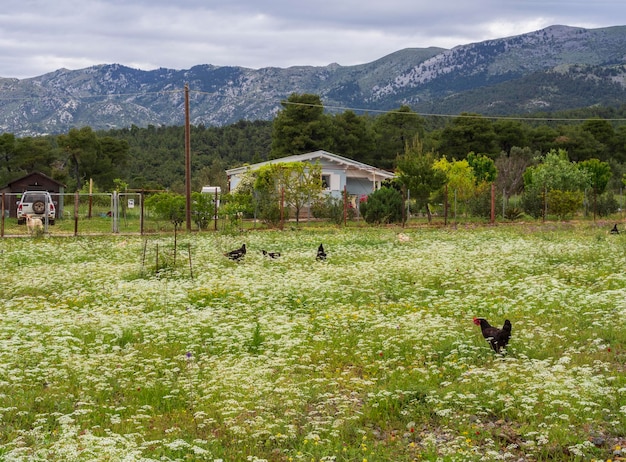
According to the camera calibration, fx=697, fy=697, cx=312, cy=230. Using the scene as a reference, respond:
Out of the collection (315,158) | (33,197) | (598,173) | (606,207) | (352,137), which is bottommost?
(606,207)

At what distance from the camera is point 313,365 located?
9.12 meters

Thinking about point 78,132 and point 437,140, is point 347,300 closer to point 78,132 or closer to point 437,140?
point 78,132

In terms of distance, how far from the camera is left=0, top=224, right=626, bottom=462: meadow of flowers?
6801 mm

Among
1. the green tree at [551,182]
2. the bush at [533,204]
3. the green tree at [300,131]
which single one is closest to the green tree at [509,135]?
the green tree at [300,131]

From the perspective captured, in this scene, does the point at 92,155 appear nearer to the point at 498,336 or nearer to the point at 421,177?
the point at 421,177

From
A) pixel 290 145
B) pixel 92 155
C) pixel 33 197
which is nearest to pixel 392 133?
pixel 290 145

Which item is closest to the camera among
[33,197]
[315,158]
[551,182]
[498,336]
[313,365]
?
[313,365]

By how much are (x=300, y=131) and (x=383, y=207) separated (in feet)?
137

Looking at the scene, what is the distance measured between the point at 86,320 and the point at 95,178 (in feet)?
212

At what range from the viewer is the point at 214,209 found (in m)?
34.4

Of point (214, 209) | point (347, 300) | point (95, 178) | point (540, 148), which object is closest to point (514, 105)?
point (540, 148)

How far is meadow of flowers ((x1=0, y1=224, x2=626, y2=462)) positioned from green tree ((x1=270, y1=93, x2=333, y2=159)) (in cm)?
6155

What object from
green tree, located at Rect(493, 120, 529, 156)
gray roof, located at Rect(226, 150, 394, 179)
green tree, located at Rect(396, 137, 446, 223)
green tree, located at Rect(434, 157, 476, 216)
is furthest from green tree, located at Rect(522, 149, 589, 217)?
green tree, located at Rect(493, 120, 529, 156)

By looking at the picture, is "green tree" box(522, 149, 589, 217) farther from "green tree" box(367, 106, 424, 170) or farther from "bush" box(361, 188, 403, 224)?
"green tree" box(367, 106, 424, 170)
